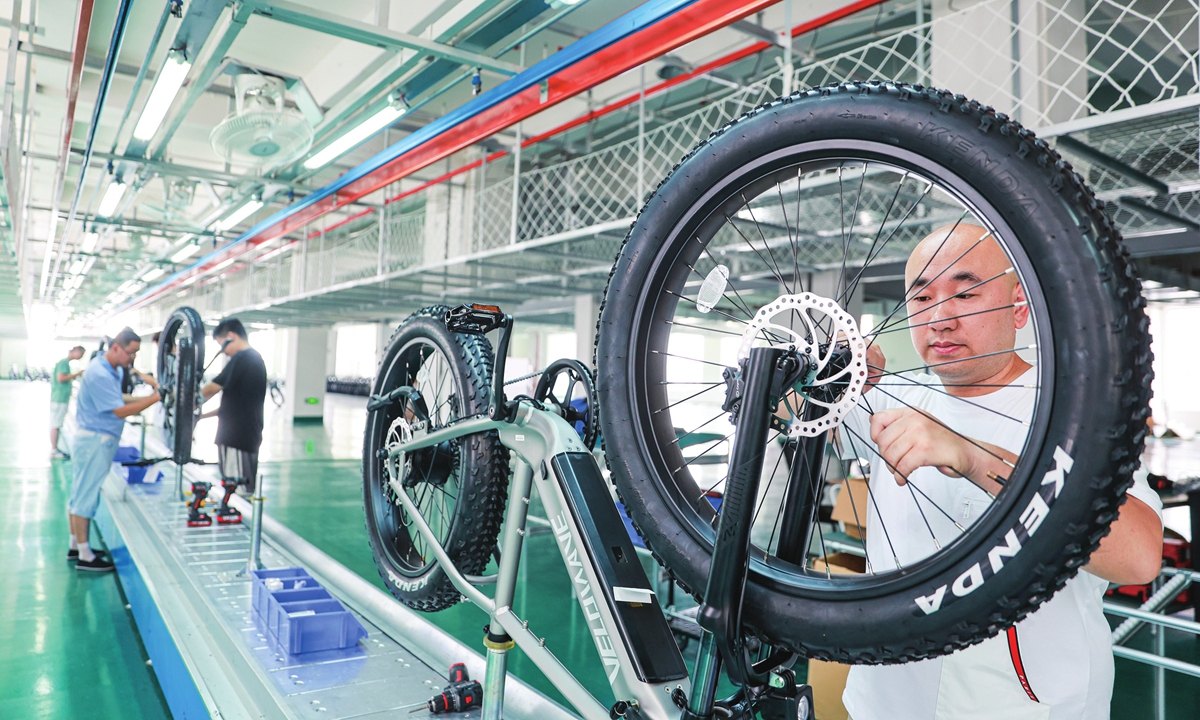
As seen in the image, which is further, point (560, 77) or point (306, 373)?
point (306, 373)

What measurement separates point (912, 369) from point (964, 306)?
0.68 ft

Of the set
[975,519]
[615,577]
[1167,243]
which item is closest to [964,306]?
[975,519]

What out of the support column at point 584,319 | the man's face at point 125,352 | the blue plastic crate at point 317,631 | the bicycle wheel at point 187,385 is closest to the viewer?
the blue plastic crate at point 317,631

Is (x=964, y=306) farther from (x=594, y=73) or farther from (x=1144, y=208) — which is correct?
(x=1144, y=208)

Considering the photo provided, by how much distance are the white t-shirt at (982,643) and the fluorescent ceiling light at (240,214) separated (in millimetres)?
7041

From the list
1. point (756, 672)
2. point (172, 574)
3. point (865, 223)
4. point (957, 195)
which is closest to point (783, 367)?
point (957, 195)

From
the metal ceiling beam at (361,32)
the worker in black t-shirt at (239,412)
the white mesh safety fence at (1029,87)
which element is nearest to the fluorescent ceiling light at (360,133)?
the metal ceiling beam at (361,32)

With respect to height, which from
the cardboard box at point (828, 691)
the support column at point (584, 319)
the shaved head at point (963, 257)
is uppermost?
the support column at point (584, 319)

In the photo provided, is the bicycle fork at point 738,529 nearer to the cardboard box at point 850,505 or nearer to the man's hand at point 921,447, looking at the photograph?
the man's hand at point 921,447

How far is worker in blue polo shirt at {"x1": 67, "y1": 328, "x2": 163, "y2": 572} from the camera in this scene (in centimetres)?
487

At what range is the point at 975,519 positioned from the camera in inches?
42.4

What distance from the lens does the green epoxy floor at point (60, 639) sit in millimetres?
3006

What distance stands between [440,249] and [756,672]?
8.85m

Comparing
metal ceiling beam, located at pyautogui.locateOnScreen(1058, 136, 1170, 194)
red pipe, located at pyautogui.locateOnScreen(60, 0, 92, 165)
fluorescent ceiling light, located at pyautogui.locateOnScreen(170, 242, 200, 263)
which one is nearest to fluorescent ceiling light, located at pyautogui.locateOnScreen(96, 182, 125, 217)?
red pipe, located at pyautogui.locateOnScreen(60, 0, 92, 165)
